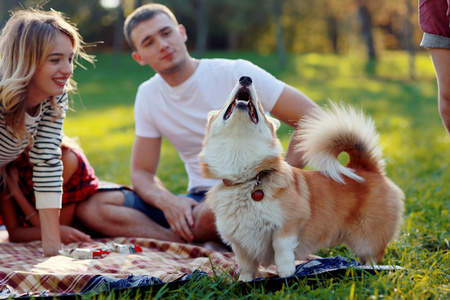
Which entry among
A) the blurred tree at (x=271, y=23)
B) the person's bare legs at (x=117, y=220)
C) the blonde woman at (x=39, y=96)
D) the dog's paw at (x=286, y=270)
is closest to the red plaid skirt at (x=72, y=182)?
the person's bare legs at (x=117, y=220)

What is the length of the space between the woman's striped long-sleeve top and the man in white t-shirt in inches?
19.0

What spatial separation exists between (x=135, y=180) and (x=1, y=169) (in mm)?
929

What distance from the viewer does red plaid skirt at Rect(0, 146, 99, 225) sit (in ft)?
10.8

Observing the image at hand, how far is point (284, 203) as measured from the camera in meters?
2.27

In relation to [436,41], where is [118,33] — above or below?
above

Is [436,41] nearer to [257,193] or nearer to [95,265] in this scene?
[257,193]

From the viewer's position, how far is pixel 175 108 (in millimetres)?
3465

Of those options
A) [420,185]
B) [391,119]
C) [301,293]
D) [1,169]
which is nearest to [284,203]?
[301,293]

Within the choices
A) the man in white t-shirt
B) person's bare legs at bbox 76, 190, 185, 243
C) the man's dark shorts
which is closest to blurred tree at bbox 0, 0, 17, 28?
the man in white t-shirt

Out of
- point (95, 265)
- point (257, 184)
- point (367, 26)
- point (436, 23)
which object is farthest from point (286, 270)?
point (367, 26)

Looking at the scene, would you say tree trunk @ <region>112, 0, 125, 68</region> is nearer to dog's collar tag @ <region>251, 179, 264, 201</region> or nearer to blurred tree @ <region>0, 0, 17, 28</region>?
blurred tree @ <region>0, 0, 17, 28</region>

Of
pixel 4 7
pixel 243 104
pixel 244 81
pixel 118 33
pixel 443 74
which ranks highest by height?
pixel 4 7

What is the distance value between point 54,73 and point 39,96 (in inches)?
8.5

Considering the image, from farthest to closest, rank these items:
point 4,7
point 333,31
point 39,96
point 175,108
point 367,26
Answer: point 333,31
point 367,26
point 4,7
point 175,108
point 39,96
